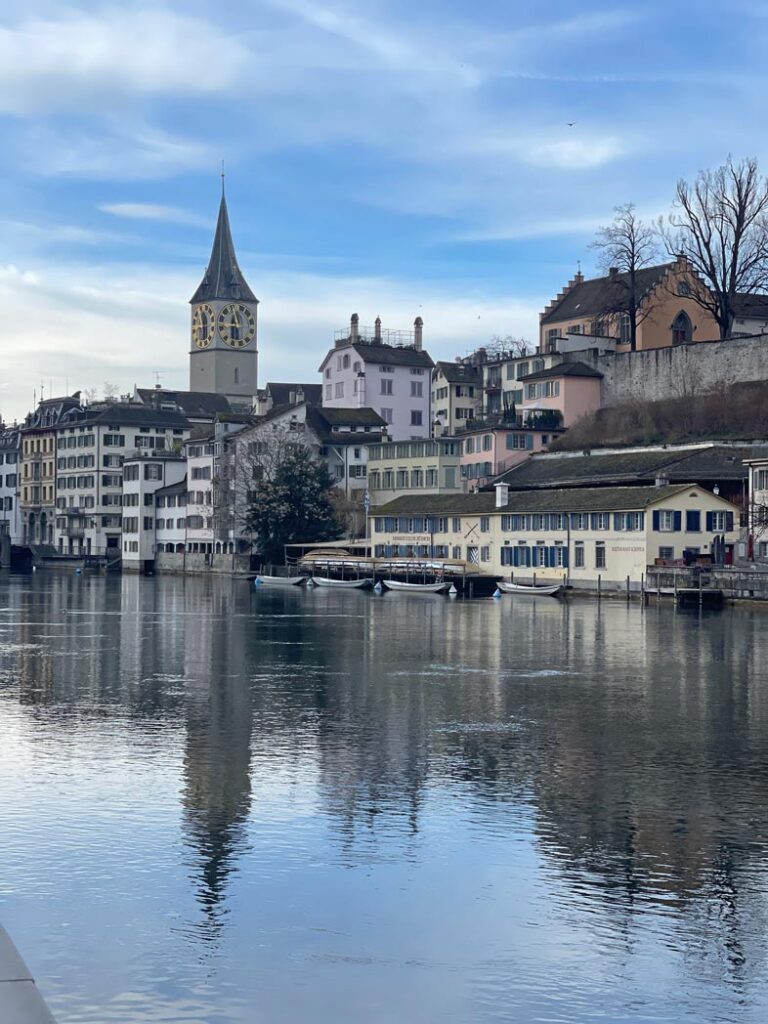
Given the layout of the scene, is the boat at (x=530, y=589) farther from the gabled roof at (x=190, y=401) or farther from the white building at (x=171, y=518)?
the gabled roof at (x=190, y=401)

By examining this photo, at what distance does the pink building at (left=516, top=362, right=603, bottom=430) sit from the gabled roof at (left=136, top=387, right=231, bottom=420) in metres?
64.0

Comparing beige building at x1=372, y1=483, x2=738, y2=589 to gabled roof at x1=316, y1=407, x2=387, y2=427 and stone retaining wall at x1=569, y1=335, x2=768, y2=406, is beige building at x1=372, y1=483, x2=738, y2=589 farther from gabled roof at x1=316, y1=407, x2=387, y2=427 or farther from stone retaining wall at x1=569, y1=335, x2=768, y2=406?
gabled roof at x1=316, y1=407, x2=387, y2=427

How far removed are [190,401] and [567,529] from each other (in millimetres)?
94586

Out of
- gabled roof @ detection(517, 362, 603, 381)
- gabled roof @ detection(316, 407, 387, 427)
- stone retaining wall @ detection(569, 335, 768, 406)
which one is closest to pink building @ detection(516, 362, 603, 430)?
gabled roof @ detection(517, 362, 603, 381)

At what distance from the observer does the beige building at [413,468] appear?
121m

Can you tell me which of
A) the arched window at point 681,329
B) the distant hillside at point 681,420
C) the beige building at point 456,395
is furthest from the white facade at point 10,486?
the arched window at point 681,329

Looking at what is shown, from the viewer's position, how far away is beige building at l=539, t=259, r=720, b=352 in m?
117

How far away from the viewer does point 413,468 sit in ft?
406

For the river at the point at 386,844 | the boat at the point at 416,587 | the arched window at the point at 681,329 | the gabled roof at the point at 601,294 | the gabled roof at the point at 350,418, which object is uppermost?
the gabled roof at the point at 601,294

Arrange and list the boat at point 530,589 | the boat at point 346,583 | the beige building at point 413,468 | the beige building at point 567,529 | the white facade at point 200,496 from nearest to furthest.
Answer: the beige building at point 567,529
the boat at point 530,589
the boat at point 346,583
the beige building at point 413,468
the white facade at point 200,496

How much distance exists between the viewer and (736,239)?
356 feet

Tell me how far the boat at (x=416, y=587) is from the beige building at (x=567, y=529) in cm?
522

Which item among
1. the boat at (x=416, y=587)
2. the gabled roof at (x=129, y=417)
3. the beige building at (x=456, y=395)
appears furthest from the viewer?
the gabled roof at (x=129, y=417)

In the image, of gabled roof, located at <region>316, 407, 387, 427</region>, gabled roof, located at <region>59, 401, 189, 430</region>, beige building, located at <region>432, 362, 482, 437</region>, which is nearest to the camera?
gabled roof, located at <region>316, 407, 387, 427</region>
